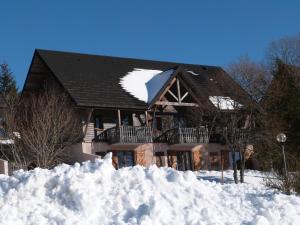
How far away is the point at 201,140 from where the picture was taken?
104ft

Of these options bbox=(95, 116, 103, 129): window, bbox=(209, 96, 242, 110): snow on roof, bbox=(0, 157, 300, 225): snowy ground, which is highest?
bbox=(209, 96, 242, 110): snow on roof

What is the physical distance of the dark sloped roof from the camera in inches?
1159

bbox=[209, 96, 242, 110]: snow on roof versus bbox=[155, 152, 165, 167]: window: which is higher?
bbox=[209, 96, 242, 110]: snow on roof

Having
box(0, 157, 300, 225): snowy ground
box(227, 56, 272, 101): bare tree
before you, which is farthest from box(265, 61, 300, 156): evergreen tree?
box(0, 157, 300, 225): snowy ground

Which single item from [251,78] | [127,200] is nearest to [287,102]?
[251,78]

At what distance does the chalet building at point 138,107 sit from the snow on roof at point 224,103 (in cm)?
9

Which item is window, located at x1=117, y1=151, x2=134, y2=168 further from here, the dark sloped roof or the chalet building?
the dark sloped roof

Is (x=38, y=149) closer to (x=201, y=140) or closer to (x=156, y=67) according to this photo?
(x=201, y=140)

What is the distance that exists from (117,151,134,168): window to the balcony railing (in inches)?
74.8

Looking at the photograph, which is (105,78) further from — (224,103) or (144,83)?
(224,103)

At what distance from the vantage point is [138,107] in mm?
30047

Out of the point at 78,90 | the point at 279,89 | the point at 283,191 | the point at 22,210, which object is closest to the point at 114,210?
the point at 22,210

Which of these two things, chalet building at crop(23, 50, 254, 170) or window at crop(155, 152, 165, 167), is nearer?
chalet building at crop(23, 50, 254, 170)

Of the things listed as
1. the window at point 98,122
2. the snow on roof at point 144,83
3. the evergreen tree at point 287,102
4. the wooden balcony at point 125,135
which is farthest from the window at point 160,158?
the evergreen tree at point 287,102
